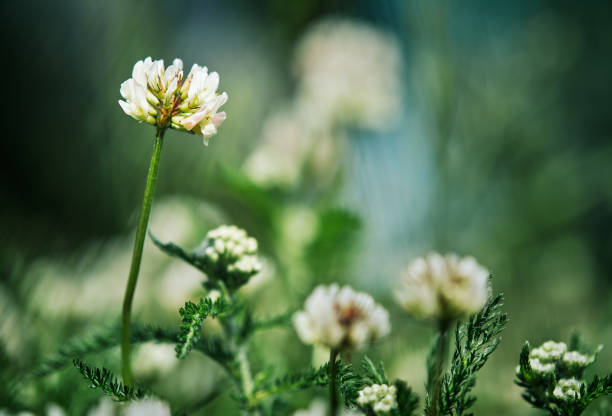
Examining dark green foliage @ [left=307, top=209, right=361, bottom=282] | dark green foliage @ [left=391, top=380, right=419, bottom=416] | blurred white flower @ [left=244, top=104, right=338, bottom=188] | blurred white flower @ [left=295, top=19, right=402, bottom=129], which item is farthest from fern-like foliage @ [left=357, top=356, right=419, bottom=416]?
blurred white flower @ [left=295, top=19, right=402, bottom=129]

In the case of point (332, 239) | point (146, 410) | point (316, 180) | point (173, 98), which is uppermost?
point (316, 180)

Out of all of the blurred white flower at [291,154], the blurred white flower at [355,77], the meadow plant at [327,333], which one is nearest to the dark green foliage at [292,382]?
the meadow plant at [327,333]

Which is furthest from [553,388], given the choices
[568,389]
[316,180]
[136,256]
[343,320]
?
[316,180]

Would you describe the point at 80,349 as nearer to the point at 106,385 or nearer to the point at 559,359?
the point at 106,385

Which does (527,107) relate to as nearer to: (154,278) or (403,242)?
(403,242)

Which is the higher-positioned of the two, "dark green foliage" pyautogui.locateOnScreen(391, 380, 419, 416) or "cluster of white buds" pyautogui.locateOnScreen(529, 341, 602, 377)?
"cluster of white buds" pyautogui.locateOnScreen(529, 341, 602, 377)

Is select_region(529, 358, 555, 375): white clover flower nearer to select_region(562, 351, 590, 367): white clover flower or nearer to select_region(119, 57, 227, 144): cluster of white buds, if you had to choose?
select_region(562, 351, 590, 367): white clover flower
